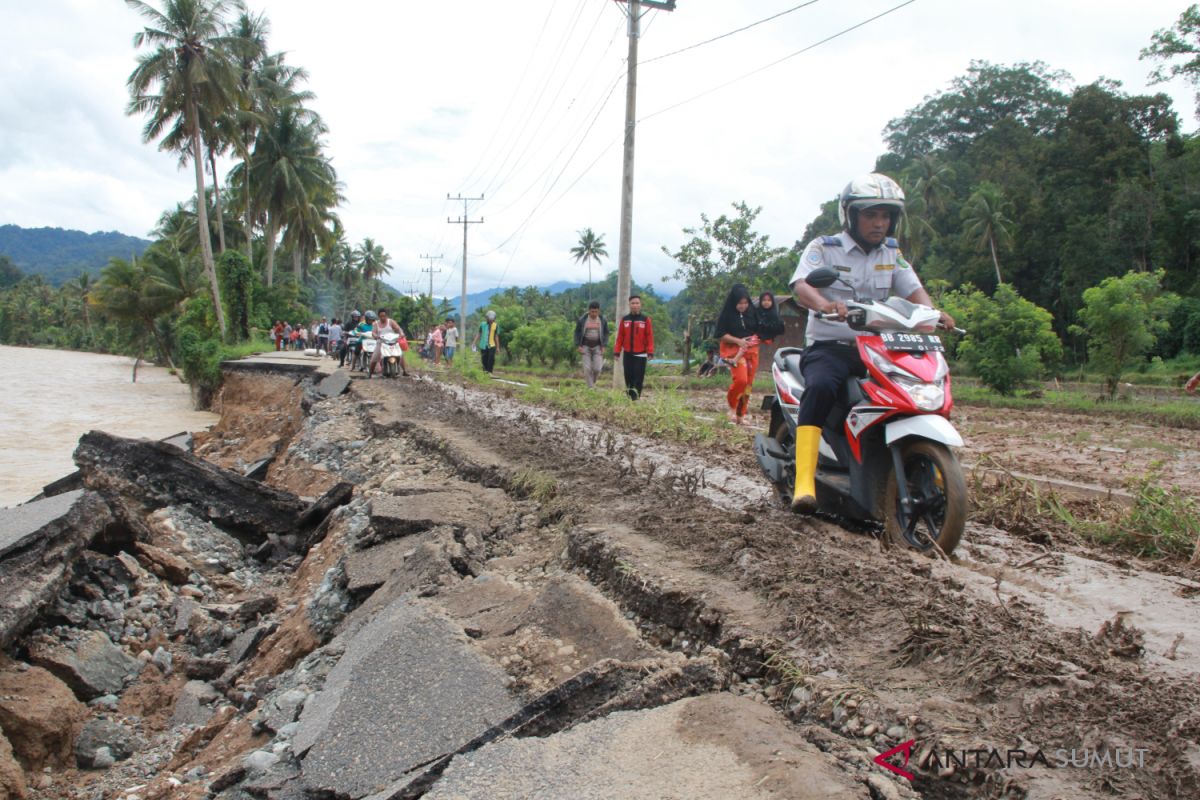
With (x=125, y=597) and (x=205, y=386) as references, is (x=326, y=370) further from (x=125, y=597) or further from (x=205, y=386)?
(x=125, y=597)

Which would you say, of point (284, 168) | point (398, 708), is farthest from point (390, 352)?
point (284, 168)

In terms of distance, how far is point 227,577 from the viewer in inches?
255

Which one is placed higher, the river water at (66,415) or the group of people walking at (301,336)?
the group of people walking at (301,336)

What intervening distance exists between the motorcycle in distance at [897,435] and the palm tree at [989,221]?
136 ft

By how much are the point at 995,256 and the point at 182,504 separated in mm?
42801

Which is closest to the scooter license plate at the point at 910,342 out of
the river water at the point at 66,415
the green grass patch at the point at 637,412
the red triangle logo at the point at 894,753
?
the red triangle logo at the point at 894,753

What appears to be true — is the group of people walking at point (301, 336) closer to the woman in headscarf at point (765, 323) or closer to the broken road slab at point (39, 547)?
the woman in headscarf at point (765, 323)

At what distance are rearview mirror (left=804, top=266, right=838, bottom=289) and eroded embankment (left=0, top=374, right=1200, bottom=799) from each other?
116cm

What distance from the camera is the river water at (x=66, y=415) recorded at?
17.6 m

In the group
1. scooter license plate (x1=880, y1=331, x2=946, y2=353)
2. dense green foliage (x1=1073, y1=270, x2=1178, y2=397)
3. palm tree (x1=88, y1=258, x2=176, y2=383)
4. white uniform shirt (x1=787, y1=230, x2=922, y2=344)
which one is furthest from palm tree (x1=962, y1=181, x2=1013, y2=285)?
scooter license plate (x1=880, y1=331, x2=946, y2=353)

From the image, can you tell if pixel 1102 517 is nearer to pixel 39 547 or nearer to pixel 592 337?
pixel 39 547

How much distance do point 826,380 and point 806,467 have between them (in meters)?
0.43

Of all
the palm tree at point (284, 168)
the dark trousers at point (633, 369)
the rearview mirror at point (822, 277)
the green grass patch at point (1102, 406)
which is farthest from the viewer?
the palm tree at point (284, 168)

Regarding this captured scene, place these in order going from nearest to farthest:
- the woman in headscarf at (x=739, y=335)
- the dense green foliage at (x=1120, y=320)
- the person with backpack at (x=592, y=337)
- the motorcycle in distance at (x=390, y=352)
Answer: the woman in headscarf at (x=739, y=335), the person with backpack at (x=592, y=337), the motorcycle in distance at (x=390, y=352), the dense green foliage at (x=1120, y=320)
